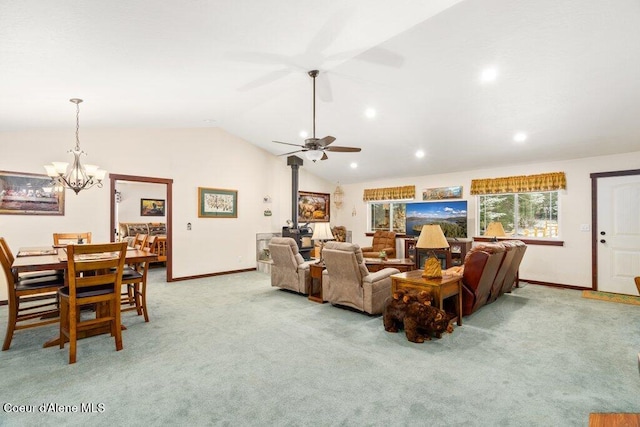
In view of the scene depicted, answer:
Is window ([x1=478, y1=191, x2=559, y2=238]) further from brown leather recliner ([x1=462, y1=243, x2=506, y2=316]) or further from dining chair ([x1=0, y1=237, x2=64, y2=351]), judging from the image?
dining chair ([x1=0, y1=237, x2=64, y2=351])

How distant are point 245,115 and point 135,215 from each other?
5.99 meters

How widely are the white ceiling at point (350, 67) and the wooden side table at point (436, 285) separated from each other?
252 centimetres

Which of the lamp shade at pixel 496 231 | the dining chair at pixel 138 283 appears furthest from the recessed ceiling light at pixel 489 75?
the dining chair at pixel 138 283

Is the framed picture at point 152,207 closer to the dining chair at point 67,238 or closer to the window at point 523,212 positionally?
the dining chair at point 67,238

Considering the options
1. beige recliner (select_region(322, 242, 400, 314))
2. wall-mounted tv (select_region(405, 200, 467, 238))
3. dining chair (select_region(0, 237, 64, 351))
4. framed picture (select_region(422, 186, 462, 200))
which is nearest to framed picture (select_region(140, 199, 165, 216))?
dining chair (select_region(0, 237, 64, 351))

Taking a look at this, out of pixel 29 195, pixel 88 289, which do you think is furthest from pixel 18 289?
pixel 29 195

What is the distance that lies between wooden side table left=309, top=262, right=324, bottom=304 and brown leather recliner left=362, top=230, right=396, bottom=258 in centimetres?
295

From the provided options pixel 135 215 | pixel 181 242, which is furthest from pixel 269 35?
pixel 135 215

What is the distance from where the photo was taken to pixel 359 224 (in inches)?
357

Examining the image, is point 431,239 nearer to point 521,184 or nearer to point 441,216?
point 521,184

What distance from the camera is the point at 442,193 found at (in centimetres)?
724

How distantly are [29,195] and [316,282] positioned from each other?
4.55 metres

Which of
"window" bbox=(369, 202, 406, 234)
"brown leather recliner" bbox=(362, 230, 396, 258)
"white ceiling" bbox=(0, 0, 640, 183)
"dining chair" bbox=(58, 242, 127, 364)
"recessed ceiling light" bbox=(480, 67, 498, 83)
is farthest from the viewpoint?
"window" bbox=(369, 202, 406, 234)

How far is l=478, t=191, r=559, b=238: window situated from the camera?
5926mm
